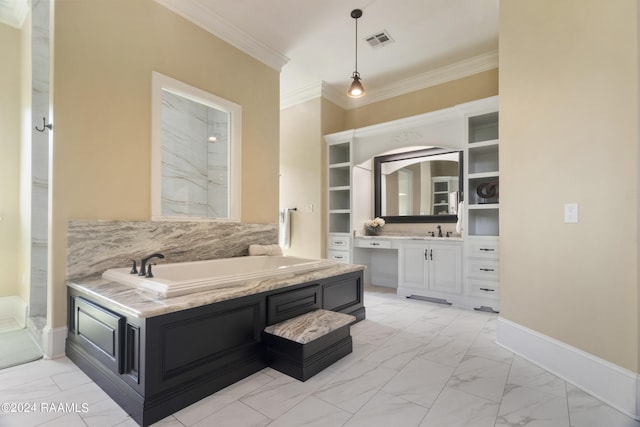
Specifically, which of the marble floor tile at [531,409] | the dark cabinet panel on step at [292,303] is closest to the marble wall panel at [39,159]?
the dark cabinet panel on step at [292,303]

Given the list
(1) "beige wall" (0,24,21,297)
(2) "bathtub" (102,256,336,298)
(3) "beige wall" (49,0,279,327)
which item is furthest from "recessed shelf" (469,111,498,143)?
(1) "beige wall" (0,24,21,297)

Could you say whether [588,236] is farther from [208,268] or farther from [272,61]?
[272,61]

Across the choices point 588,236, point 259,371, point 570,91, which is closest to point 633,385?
point 588,236

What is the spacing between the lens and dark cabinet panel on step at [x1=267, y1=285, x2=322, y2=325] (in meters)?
2.09

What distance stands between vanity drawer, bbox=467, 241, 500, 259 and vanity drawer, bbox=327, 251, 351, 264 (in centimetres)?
166

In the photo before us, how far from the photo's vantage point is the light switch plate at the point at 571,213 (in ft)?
6.15

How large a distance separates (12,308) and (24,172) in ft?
4.42

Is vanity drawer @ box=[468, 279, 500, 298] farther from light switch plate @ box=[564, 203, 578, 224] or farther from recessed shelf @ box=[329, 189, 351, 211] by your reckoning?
recessed shelf @ box=[329, 189, 351, 211]

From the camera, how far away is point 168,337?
5.08ft

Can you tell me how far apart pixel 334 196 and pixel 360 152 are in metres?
0.80

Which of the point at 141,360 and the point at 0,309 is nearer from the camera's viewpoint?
the point at 141,360

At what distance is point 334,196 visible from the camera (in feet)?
16.0

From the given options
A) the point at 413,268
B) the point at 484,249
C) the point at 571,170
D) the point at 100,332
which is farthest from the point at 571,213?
the point at 100,332

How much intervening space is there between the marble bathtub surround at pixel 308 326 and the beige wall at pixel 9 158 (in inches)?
114
